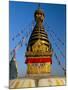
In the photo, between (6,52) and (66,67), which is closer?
(6,52)

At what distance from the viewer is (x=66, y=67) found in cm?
248

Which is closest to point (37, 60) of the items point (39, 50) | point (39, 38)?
point (39, 50)

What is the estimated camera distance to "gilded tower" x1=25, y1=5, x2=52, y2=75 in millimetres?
2357

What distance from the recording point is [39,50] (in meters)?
2.39

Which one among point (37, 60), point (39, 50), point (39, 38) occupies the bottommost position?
point (37, 60)

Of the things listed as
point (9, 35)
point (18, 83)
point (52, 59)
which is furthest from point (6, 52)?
point (52, 59)

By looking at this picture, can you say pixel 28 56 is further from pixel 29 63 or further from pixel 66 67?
pixel 66 67

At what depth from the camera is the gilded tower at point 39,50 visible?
236 cm

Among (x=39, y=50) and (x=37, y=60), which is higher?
(x=39, y=50)

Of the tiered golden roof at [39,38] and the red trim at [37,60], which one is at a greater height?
the tiered golden roof at [39,38]

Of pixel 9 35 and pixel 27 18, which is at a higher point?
pixel 27 18

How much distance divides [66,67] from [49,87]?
28 cm

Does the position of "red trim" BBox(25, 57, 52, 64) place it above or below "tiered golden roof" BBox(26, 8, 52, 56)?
below

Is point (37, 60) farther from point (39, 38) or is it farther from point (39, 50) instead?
point (39, 38)
